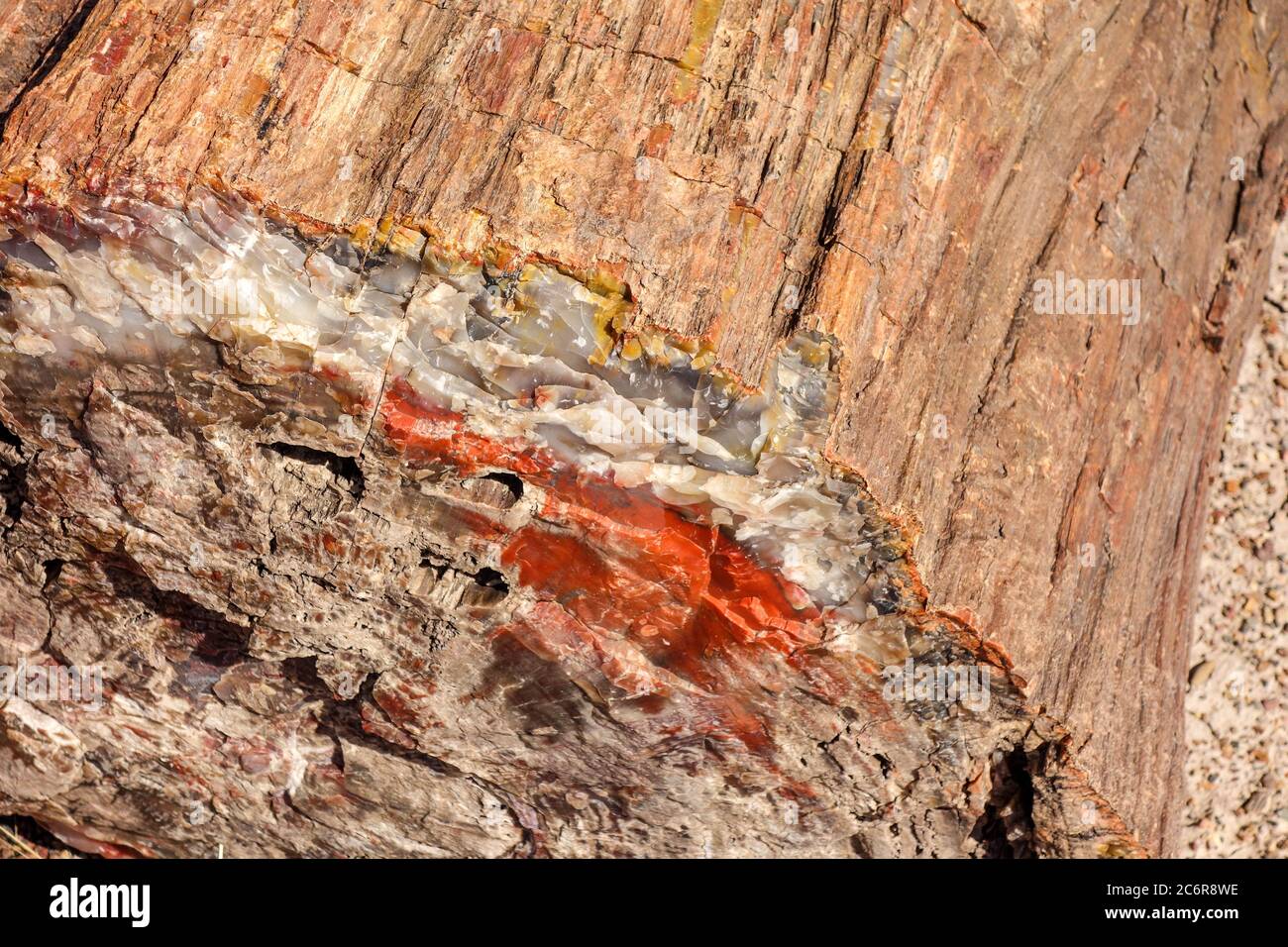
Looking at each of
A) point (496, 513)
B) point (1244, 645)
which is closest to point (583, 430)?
point (496, 513)

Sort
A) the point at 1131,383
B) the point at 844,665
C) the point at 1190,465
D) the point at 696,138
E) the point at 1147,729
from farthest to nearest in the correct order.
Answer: the point at 1190,465 → the point at 1131,383 → the point at 1147,729 → the point at 844,665 → the point at 696,138

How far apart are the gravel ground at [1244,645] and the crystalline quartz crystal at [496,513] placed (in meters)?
1.08

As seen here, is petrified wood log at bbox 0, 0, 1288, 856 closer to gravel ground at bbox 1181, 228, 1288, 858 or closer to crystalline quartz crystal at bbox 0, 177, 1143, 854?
crystalline quartz crystal at bbox 0, 177, 1143, 854

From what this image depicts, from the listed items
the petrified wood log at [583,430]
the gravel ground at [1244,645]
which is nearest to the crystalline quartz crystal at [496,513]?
the petrified wood log at [583,430]

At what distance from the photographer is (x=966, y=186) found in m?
2.85

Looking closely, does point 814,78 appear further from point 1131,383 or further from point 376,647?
point 376,647

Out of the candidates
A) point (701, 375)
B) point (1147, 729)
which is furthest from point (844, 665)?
point (1147, 729)

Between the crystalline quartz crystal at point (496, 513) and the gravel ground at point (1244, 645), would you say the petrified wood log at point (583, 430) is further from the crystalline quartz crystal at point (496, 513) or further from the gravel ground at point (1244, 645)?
the gravel ground at point (1244, 645)

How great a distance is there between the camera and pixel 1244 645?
3742 millimetres

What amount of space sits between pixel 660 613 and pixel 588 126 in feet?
3.87

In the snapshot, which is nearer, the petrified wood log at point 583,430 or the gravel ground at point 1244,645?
the petrified wood log at point 583,430

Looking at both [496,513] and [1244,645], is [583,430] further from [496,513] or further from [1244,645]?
[1244,645]

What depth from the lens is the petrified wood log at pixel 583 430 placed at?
2.34 meters

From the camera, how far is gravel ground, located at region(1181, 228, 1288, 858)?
3.53 meters
